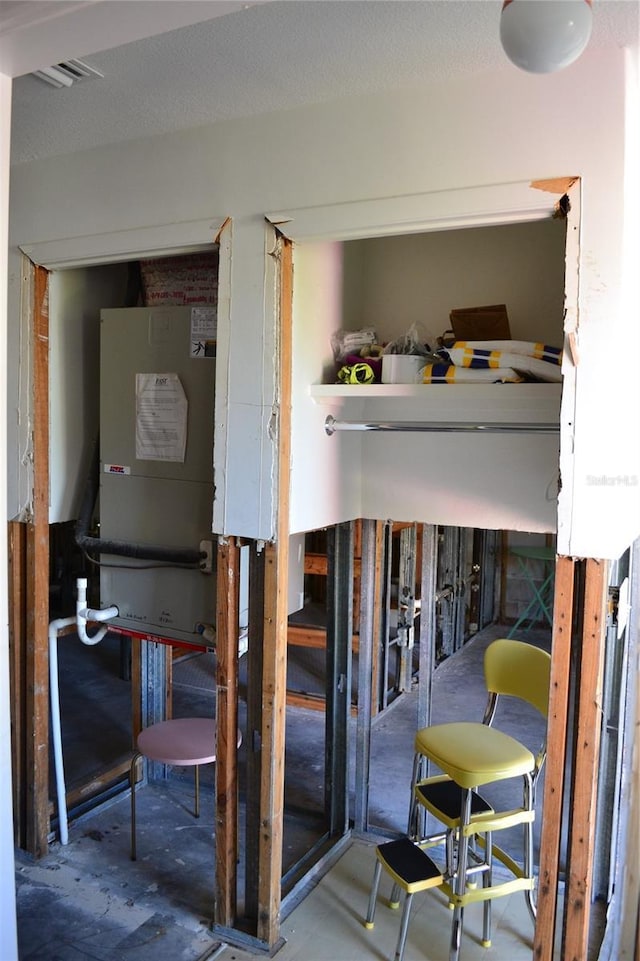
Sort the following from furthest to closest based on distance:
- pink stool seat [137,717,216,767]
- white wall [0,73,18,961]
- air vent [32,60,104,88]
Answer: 1. pink stool seat [137,717,216,767]
2. air vent [32,60,104,88]
3. white wall [0,73,18,961]

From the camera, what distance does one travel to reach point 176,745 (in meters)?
2.73

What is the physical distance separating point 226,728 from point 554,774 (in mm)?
999

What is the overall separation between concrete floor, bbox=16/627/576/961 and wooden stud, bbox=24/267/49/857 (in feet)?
0.53

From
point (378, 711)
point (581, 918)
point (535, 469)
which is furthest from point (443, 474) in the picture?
point (378, 711)

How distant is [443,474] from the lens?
2.64 meters

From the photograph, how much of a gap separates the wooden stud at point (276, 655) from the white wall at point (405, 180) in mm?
49

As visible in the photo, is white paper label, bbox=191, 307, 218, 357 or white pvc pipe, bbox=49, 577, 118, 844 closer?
white paper label, bbox=191, 307, 218, 357

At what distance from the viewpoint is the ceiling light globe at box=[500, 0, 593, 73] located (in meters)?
0.94

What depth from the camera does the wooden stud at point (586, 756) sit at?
173 centimetres

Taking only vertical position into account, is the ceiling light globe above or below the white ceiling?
below

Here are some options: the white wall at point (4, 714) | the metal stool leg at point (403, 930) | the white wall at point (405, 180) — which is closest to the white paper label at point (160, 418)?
the white wall at point (405, 180)

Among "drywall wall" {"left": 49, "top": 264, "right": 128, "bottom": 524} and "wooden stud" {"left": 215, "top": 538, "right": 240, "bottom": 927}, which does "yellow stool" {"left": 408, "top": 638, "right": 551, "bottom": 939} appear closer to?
"wooden stud" {"left": 215, "top": 538, "right": 240, "bottom": 927}

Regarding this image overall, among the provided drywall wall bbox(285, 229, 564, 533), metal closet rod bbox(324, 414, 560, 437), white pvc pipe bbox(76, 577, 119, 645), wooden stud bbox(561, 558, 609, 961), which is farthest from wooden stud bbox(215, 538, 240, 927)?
wooden stud bbox(561, 558, 609, 961)

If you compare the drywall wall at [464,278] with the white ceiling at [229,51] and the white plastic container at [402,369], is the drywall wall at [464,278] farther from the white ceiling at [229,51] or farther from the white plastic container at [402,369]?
the white ceiling at [229,51]
